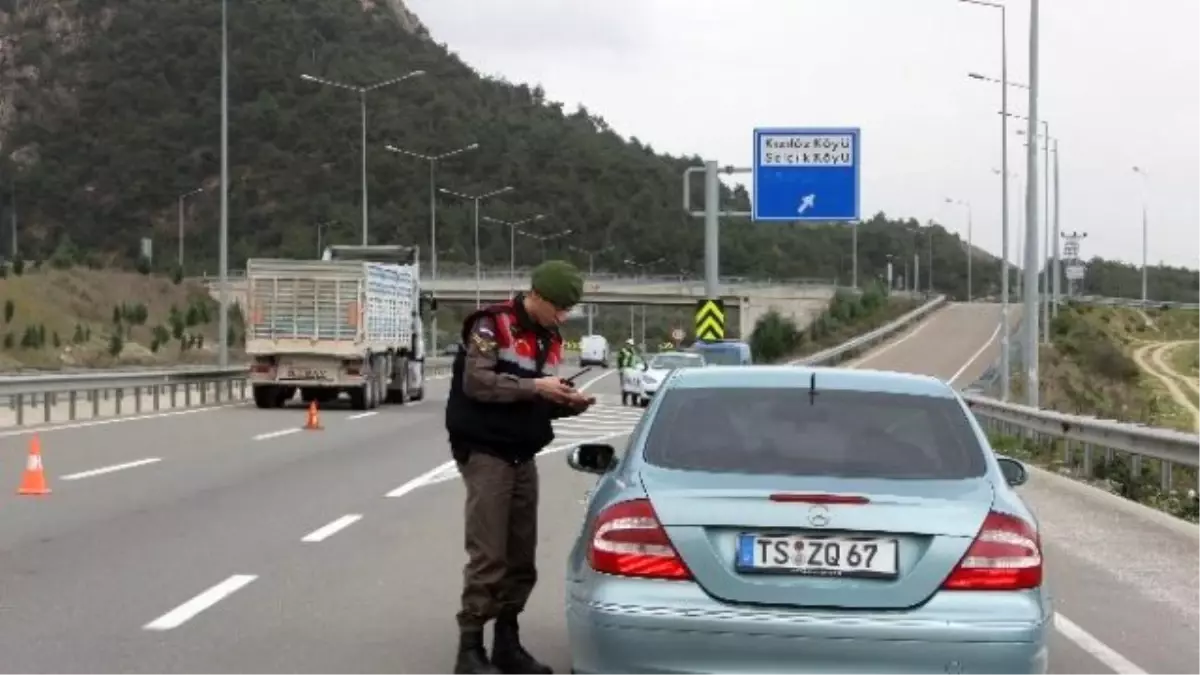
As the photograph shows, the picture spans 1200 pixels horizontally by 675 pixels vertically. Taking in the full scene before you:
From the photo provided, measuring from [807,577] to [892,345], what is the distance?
244 ft

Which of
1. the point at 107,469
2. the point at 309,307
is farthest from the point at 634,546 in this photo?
the point at 309,307

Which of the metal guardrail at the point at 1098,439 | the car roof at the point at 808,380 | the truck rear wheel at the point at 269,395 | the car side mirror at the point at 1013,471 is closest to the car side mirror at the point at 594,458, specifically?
the car roof at the point at 808,380

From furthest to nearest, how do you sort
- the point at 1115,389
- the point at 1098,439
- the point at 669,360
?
1. the point at 1115,389
2. the point at 669,360
3. the point at 1098,439

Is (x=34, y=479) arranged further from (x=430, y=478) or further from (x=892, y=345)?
(x=892, y=345)

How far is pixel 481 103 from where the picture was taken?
13612 centimetres

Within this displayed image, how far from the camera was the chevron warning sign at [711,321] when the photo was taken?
1538 inches

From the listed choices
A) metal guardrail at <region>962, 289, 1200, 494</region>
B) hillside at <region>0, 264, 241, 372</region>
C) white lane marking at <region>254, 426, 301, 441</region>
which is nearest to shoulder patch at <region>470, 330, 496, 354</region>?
metal guardrail at <region>962, 289, 1200, 494</region>

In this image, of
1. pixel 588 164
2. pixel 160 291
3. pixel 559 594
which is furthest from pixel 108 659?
pixel 588 164

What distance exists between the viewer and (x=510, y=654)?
7.49 metres

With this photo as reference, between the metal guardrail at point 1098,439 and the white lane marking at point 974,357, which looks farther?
the white lane marking at point 974,357

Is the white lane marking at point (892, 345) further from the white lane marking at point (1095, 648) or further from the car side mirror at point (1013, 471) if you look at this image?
the car side mirror at point (1013, 471)

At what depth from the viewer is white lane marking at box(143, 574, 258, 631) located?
8.75 m

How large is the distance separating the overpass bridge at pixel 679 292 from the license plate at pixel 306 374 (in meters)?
59.4

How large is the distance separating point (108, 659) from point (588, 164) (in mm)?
124563
